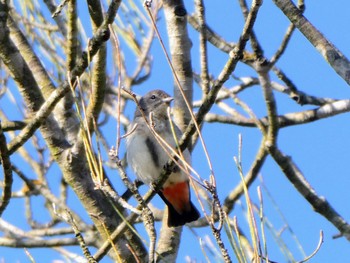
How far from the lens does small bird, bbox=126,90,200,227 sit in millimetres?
4895

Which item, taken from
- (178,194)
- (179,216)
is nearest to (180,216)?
(179,216)

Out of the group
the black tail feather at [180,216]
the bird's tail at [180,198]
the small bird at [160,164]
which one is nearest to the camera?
the black tail feather at [180,216]

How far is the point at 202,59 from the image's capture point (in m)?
4.12

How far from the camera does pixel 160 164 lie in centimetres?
494

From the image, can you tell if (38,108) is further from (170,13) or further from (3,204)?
(170,13)

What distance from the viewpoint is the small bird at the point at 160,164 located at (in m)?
4.89

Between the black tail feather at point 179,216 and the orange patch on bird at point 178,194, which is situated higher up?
the orange patch on bird at point 178,194

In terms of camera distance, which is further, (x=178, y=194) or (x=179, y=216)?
(x=178, y=194)

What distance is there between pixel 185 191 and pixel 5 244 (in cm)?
120

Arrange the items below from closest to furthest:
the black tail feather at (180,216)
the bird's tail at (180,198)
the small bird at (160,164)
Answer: the black tail feather at (180,216) < the small bird at (160,164) < the bird's tail at (180,198)

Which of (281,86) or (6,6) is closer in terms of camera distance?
(6,6)

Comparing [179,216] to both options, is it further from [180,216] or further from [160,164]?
[160,164]

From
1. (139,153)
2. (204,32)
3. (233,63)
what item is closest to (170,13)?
(204,32)

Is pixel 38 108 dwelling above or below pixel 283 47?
above
